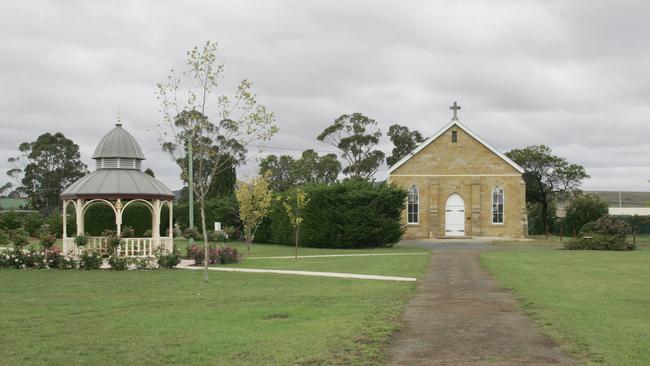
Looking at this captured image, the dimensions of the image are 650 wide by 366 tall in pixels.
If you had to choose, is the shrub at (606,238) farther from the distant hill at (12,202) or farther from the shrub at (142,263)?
the distant hill at (12,202)

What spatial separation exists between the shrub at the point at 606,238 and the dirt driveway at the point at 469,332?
2125 cm

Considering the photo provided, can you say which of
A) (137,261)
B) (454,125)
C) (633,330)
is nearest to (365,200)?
(454,125)

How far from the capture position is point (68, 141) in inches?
3273

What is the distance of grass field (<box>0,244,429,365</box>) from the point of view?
366 inches

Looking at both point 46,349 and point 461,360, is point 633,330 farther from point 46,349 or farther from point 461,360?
point 46,349

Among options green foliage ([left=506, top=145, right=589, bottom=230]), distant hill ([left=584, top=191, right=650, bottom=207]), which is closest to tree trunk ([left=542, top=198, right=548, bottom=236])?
green foliage ([left=506, top=145, right=589, bottom=230])

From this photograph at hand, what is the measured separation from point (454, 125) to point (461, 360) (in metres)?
43.0

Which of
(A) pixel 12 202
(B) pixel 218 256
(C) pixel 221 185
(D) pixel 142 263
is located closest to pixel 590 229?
(B) pixel 218 256

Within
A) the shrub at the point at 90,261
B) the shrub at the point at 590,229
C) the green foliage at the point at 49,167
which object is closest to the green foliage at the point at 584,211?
the shrub at the point at 590,229

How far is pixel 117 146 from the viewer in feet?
92.0

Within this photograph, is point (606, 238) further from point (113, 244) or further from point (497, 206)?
point (113, 244)

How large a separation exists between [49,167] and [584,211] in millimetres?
61342

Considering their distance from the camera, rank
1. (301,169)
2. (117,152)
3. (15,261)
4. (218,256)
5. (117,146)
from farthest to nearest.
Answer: (301,169) → (117,146) → (117,152) → (218,256) → (15,261)

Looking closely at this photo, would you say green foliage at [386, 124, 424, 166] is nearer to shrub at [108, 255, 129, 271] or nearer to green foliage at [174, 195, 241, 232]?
green foliage at [174, 195, 241, 232]
